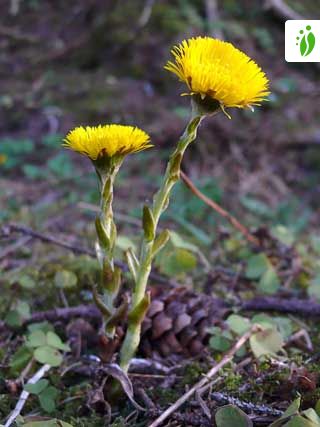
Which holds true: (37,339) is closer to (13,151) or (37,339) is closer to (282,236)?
(282,236)

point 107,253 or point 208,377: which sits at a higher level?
point 107,253

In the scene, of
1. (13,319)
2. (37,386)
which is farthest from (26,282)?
(37,386)

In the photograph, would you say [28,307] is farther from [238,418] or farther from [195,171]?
[195,171]

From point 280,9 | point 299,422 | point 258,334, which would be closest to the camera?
point 299,422


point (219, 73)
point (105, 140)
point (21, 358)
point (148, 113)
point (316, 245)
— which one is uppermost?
point (219, 73)

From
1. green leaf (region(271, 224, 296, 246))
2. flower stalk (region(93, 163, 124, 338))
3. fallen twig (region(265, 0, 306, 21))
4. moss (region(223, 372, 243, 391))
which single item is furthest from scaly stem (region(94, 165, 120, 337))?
fallen twig (region(265, 0, 306, 21))

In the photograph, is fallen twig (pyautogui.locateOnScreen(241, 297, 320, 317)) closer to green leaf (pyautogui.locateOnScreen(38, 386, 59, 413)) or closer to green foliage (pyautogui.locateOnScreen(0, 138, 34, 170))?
green leaf (pyautogui.locateOnScreen(38, 386, 59, 413))
